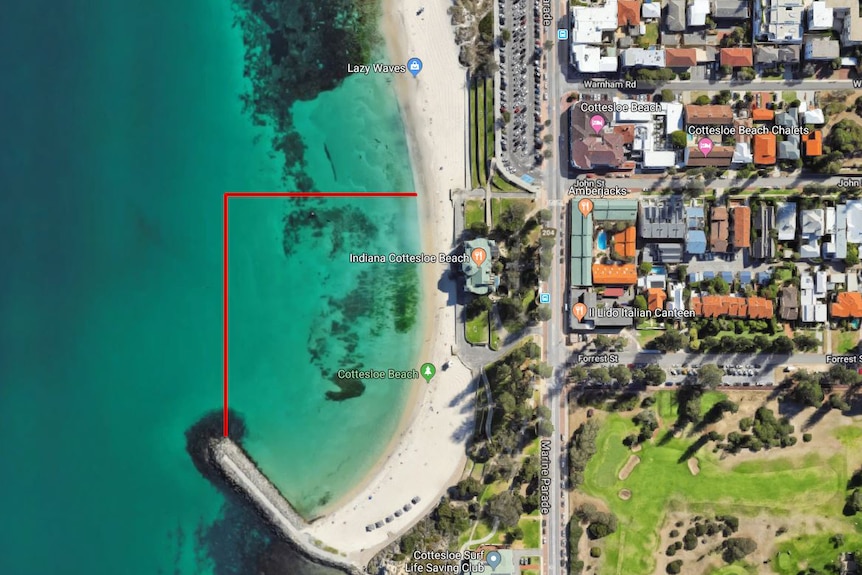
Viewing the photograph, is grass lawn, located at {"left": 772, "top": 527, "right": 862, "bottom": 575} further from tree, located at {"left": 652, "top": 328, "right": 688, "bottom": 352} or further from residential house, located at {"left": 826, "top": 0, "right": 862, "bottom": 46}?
residential house, located at {"left": 826, "top": 0, "right": 862, "bottom": 46}

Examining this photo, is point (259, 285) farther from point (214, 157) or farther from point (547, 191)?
point (547, 191)

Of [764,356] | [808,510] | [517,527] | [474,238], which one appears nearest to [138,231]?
[474,238]

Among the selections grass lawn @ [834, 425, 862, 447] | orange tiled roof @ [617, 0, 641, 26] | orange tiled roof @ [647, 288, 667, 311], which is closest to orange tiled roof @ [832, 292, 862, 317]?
grass lawn @ [834, 425, 862, 447]

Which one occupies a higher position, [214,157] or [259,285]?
[214,157]

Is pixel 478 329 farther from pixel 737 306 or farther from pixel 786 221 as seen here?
pixel 786 221

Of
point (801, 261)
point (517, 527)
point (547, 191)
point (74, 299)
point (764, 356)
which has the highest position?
point (547, 191)
